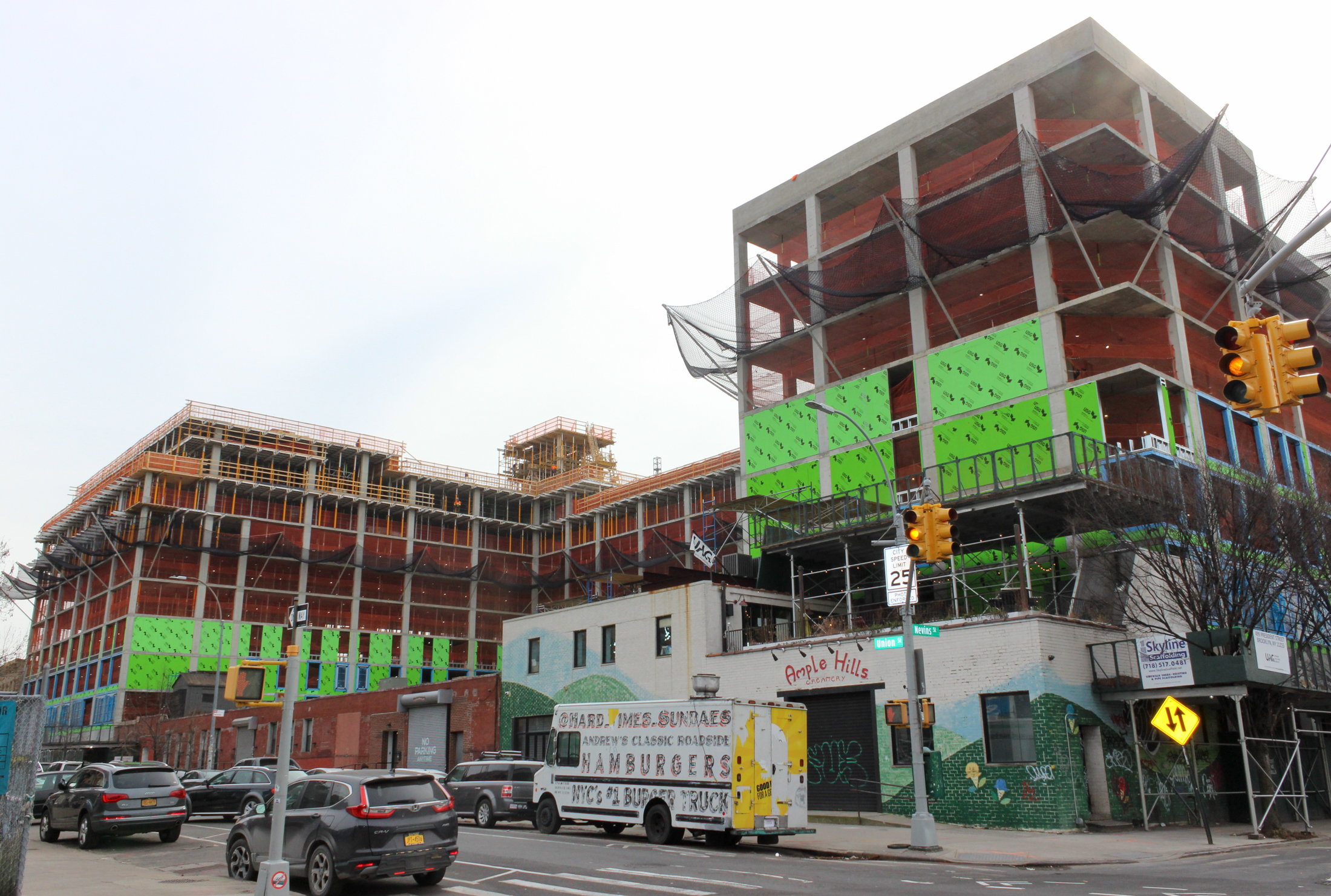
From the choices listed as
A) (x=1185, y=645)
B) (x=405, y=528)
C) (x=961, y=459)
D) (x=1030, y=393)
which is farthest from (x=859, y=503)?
(x=405, y=528)

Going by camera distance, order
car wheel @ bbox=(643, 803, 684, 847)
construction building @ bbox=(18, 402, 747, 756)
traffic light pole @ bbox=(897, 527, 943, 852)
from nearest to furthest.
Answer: traffic light pole @ bbox=(897, 527, 943, 852)
car wheel @ bbox=(643, 803, 684, 847)
construction building @ bbox=(18, 402, 747, 756)

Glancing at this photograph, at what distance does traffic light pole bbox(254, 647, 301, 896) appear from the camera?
39.9ft

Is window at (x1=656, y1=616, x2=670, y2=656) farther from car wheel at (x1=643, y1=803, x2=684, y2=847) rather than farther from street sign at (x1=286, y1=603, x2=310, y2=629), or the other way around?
street sign at (x1=286, y1=603, x2=310, y2=629)

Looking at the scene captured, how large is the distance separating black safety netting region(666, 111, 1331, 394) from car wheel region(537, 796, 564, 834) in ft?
85.1

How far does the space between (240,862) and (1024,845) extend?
1560 centimetres

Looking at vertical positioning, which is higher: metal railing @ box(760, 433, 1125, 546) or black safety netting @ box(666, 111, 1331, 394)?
black safety netting @ box(666, 111, 1331, 394)

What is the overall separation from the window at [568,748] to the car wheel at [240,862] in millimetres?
8584

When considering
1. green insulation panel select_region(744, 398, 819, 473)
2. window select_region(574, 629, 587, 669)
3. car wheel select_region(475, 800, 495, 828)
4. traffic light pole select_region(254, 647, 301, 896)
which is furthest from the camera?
green insulation panel select_region(744, 398, 819, 473)

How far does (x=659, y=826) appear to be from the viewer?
2128 cm

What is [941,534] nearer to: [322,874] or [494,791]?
[322,874]

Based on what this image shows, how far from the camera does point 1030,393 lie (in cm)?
3775

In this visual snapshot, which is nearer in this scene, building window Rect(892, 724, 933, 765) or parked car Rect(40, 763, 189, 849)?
parked car Rect(40, 763, 189, 849)

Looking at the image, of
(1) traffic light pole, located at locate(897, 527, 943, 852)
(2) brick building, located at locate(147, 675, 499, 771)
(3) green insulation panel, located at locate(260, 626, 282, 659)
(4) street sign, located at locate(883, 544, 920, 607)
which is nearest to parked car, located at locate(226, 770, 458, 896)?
(1) traffic light pole, located at locate(897, 527, 943, 852)

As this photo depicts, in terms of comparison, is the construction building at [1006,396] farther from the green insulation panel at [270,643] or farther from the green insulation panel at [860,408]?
the green insulation panel at [270,643]
